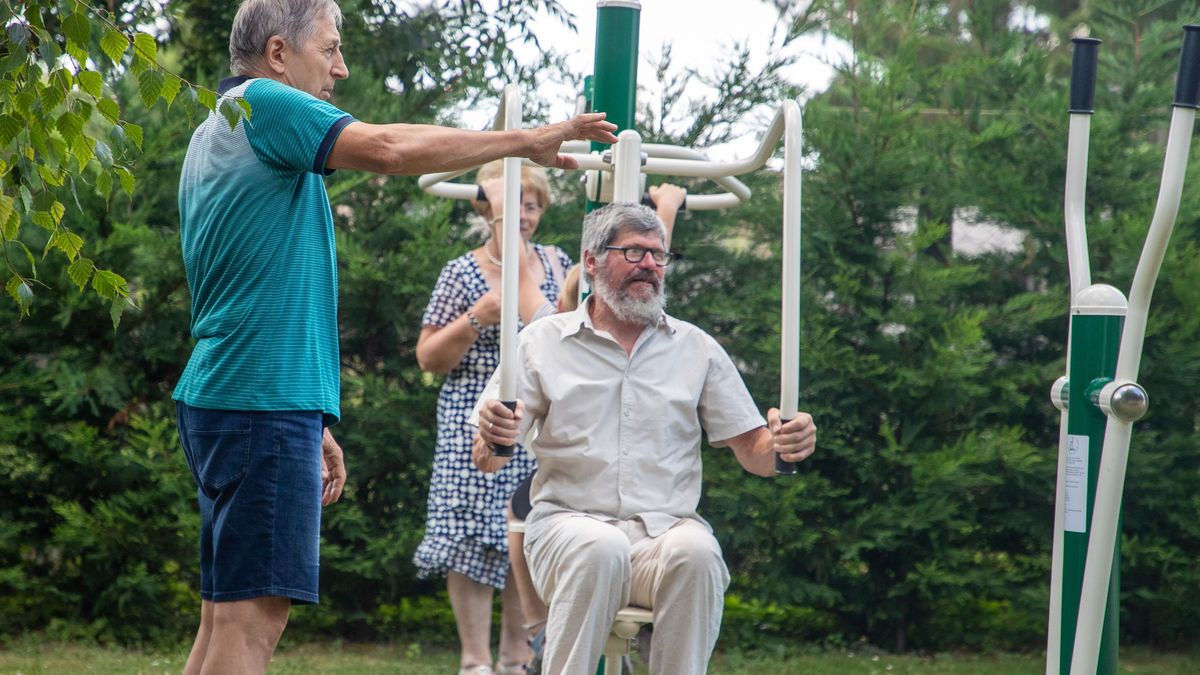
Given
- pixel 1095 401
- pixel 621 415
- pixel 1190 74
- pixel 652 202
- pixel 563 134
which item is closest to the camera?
pixel 563 134

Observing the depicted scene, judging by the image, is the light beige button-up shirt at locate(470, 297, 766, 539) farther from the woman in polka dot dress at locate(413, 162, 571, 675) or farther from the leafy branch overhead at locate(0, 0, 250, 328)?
the leafy branch overhead at locate(0, 0, 250, 328)

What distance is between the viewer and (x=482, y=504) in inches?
173

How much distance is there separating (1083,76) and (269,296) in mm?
1677

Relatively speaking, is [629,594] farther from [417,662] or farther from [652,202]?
[417,662]

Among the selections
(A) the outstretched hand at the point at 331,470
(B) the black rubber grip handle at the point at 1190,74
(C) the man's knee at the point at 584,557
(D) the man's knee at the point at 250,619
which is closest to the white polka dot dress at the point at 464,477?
(C) the man's knee at the point at 584,557

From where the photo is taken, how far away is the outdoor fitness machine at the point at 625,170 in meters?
2.92

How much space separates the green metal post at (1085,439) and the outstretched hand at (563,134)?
40.9 inches

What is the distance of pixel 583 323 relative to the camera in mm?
3387

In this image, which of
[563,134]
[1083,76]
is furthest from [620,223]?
[1083,76]

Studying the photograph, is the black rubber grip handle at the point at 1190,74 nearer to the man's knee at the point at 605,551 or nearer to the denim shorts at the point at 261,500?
the man's knee at the point at 605,551

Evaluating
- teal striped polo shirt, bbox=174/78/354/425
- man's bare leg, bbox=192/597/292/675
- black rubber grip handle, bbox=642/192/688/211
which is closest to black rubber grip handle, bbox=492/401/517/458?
teal striped polo shirt, bbox=174/78/354/425

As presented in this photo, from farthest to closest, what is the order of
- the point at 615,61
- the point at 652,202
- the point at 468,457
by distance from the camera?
the point at 468,457 < the point at 652,202 < the point at 615,61

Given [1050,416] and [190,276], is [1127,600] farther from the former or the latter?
[190,276]

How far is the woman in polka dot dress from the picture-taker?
4.34 meters
